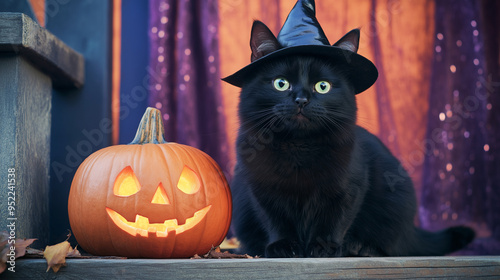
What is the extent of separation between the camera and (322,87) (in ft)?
4.79

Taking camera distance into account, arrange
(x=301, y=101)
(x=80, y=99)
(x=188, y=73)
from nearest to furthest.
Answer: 1. (x=301, y=101)
2. (x=80, y=99)
3. (x=188, y=73)

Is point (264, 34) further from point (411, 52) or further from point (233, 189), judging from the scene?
point (411, 52)

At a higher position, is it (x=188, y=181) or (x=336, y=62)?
(x=336, y=62)

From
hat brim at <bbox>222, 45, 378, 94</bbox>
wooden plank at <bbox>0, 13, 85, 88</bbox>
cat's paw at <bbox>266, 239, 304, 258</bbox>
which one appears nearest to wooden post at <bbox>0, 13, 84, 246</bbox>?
wooden plank at <bbox>0, 13, 85, 88</bbox>

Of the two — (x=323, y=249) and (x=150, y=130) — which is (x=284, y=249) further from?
(x=150, y=130)

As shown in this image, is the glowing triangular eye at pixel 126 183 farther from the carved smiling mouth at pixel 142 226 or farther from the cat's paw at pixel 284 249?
the cat's paw at pixel 284 249

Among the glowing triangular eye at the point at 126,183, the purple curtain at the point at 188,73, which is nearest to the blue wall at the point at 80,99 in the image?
the purple curtain at the point at 188,73

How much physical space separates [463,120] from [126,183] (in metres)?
1.83

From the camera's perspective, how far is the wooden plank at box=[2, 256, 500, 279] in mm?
1070

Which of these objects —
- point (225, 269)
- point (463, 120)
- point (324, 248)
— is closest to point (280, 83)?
point (324, 248)

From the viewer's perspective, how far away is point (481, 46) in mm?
2342

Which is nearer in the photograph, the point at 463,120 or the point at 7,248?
the point at 7,248

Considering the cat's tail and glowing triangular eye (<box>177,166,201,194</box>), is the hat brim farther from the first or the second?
the cat's tail

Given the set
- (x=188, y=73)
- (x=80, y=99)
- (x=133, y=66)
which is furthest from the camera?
(x=133, y=66)
